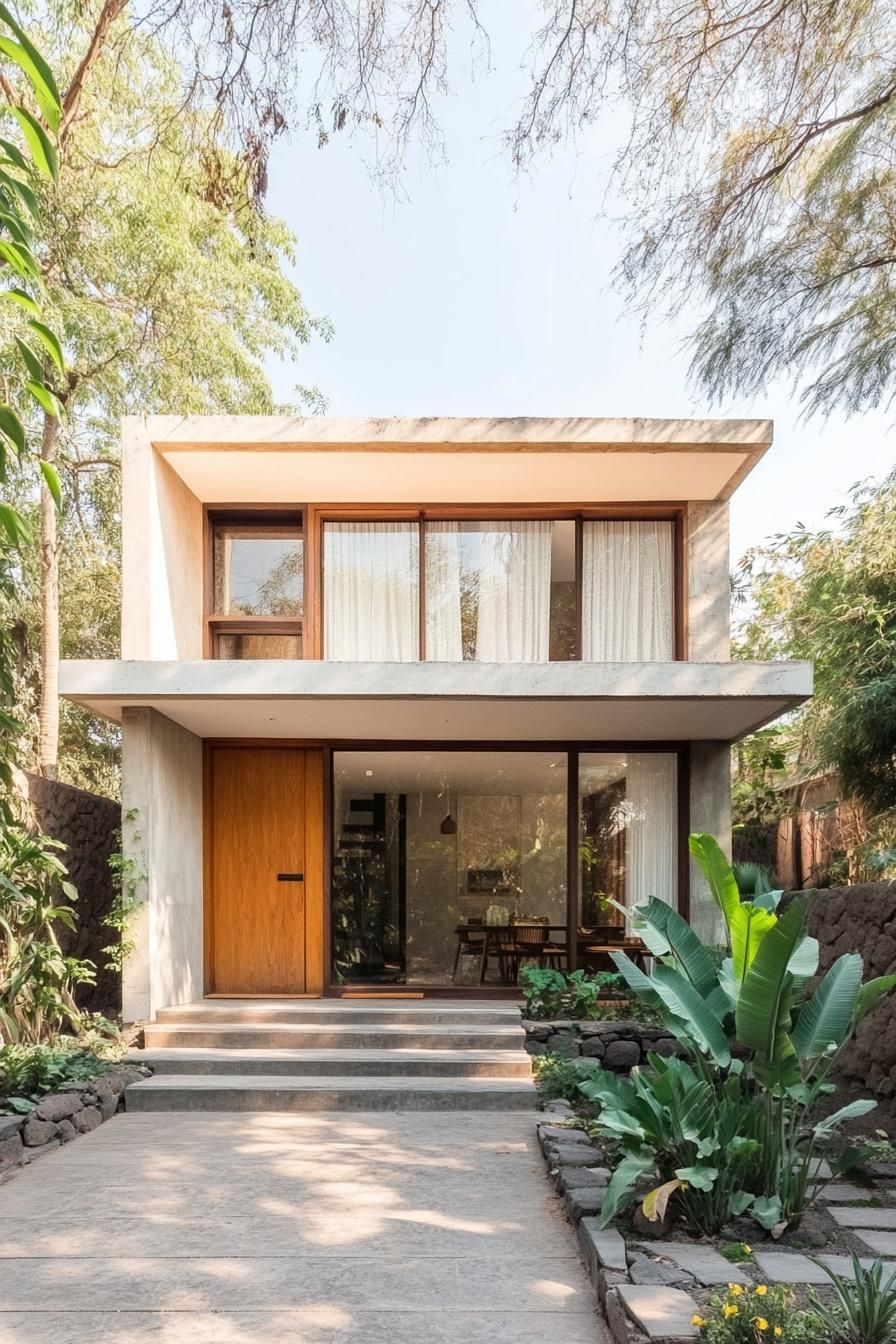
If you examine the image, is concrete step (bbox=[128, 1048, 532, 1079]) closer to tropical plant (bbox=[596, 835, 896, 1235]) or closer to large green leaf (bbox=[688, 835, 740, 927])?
tropical plant (bbox=[596, 835, 896, 1235])

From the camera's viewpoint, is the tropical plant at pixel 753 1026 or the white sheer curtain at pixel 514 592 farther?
the white sheer curtain at pixel 514 592

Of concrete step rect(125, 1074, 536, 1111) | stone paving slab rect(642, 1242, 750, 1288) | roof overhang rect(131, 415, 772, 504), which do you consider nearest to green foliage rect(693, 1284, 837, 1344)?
stone paving slab rect(642, 1242, 750, 1288)

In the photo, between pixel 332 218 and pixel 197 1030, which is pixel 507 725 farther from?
pixel 332 218

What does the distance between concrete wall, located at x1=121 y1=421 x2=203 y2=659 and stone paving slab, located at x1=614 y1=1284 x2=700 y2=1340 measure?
6.77m

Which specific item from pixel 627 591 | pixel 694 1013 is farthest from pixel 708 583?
pixel 694 1013

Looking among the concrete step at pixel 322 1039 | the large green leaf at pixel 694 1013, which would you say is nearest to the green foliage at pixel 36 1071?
the concrete step at pixel 322 1039

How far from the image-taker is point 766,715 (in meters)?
9.10

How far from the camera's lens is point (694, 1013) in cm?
471

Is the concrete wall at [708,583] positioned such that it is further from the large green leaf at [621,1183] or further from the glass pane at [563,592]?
the large green leaf at [621,1183]

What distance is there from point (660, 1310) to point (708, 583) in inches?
292

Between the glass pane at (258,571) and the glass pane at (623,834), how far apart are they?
3.39 m

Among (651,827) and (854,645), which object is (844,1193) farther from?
(854,645)

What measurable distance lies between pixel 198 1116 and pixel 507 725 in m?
4.25

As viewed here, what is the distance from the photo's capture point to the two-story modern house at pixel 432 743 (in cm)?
993
